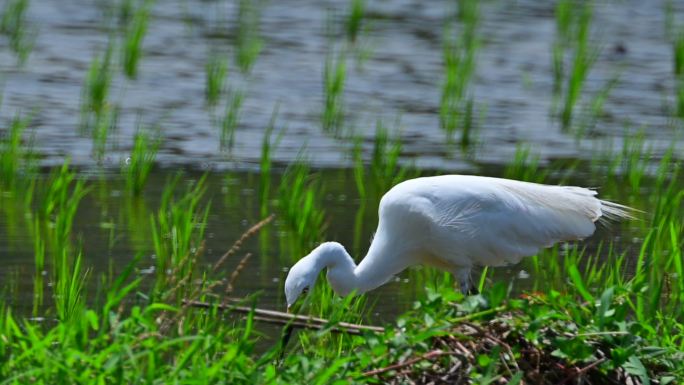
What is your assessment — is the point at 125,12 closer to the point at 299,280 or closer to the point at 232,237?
the point at 232,237

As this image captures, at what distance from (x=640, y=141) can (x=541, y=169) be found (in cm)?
91

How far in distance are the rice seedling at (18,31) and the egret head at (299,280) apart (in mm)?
6882

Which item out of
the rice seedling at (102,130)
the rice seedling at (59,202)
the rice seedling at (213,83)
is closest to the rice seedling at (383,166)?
the rice seedling at (102,130)

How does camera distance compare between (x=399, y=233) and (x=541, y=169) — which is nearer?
(x=399, y=233)

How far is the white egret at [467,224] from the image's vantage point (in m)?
5.65

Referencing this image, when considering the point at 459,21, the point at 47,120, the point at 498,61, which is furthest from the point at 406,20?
the point at 47,120

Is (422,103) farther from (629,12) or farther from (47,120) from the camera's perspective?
(629,12)

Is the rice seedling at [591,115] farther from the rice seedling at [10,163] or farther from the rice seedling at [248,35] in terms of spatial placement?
the rice seedling at [10,163]

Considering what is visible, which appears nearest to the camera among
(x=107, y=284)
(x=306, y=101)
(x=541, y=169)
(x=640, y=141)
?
(x=107, y=284)

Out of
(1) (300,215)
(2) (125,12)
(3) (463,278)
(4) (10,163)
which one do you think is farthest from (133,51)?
(3) (463,278)

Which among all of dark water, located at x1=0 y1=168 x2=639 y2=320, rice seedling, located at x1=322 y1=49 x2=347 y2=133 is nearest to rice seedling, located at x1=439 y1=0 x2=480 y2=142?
rice seedling, located at x1=322 y1=49 x2=347 y2=133

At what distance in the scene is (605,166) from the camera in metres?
9.08

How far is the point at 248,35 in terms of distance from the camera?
1288 cm

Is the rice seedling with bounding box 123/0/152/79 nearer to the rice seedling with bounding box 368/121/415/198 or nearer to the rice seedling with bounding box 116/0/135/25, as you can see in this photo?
the rice seedling with bounding box 116/0/135/25
